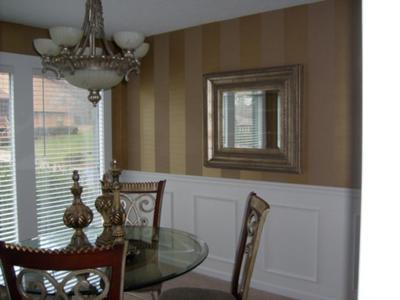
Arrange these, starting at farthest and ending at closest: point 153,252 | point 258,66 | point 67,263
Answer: point 258,66 < point 153,252 < point 67,263

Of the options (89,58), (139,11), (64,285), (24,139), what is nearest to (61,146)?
(24,139)

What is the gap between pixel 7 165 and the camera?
11.8 feet

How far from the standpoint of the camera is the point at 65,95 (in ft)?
13.2

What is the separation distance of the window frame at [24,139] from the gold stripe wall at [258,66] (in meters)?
0.96

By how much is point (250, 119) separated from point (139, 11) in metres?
1.25

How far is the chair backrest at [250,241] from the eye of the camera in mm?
2105

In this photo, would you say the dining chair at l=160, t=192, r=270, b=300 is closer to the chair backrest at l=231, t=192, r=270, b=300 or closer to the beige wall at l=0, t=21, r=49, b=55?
the chair backrest at l=231, t=192, r=270, b=300

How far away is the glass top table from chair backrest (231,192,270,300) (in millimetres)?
226

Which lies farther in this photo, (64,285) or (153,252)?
(153,252)

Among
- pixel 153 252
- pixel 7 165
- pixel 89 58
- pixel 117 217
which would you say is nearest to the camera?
pixel 89 58

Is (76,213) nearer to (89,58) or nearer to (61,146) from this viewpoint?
(89,58)

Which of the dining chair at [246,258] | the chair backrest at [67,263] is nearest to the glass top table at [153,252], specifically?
the dining chair at [246,258]

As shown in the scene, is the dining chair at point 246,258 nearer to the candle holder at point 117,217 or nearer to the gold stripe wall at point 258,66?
the candle holder at point 117,217

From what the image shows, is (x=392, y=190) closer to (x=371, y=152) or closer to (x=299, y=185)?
(x=371, y=152)
